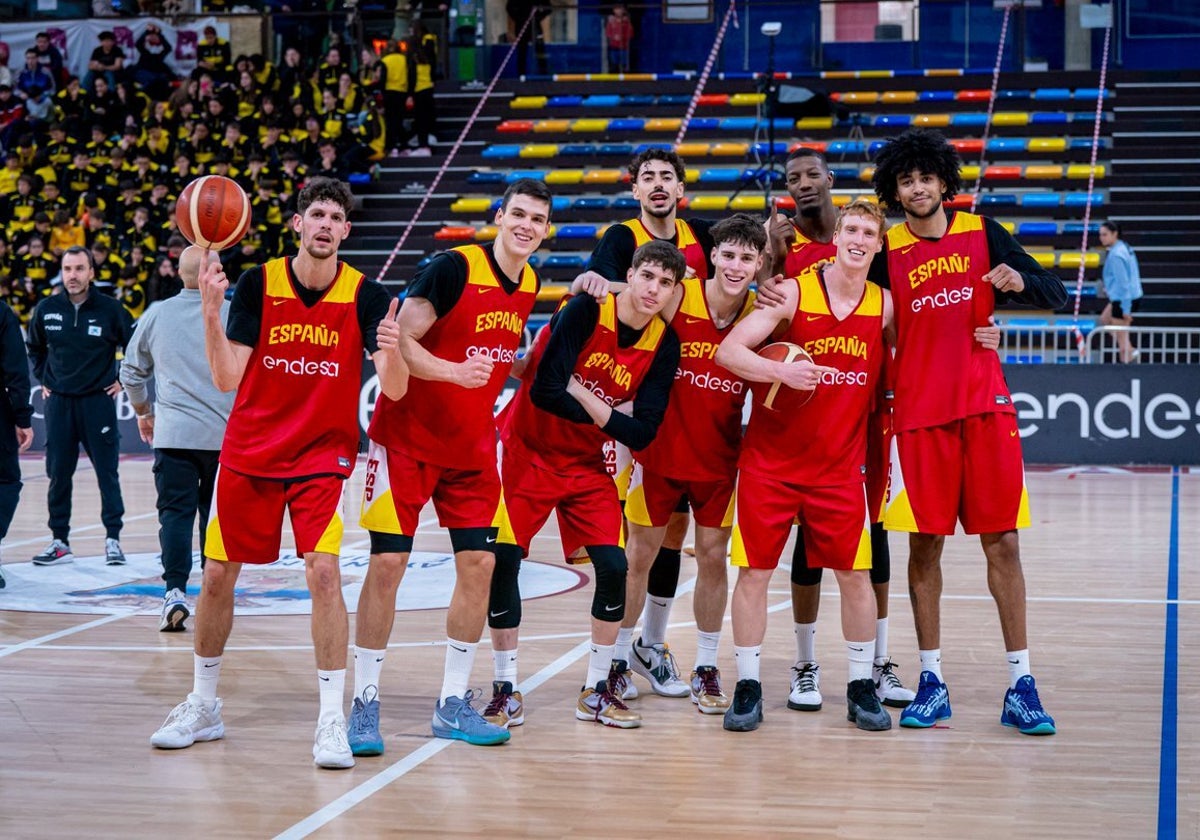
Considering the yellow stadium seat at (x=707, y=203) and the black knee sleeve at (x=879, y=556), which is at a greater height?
the yellow stadium seat at (x=707, y=203)

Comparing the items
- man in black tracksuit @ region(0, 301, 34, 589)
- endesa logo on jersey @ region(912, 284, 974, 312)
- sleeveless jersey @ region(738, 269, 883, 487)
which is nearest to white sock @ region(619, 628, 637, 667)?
sleeveless jersey @ region(738, 269, 883, 487)

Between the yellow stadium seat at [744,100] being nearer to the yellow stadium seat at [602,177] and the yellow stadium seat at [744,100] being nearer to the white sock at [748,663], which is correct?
the yellow stadium seat at [602,177]

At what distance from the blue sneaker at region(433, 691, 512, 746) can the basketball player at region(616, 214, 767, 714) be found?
91 cm

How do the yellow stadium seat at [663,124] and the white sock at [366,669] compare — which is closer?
the white sock at [366,669]

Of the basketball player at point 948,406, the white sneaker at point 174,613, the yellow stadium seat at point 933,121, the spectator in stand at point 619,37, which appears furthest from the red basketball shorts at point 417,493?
the spectator in stand at point 619,37

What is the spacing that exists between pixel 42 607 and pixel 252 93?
15781 millimetres

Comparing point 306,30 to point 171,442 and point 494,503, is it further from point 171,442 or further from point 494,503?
point 494,503

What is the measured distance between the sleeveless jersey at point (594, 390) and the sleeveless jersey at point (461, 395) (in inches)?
10.9

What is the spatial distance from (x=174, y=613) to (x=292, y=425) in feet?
8.39

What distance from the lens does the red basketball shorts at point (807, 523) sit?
229 inches

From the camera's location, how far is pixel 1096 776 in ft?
16.7

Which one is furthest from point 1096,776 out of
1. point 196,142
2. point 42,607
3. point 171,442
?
point 196,142

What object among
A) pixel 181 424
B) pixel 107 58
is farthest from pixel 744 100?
pixel 181 424

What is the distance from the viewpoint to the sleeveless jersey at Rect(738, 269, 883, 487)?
585cm
